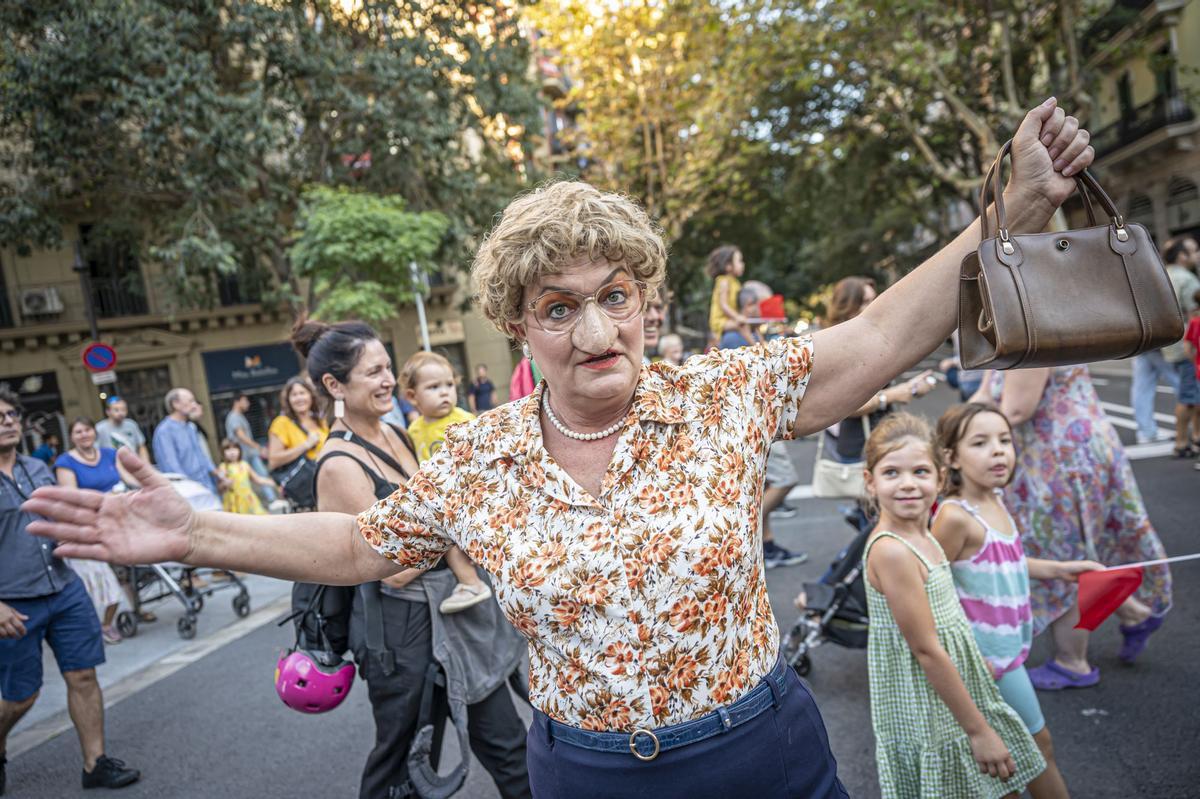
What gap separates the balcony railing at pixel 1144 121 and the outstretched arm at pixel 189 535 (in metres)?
26.7

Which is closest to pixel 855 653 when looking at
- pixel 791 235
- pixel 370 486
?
pixel 370 486

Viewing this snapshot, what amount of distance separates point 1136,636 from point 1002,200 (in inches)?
128

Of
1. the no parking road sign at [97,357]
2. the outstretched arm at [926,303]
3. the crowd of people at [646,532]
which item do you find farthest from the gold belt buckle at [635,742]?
the no parking road sign at [97,357]

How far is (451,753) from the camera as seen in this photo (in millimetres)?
4098

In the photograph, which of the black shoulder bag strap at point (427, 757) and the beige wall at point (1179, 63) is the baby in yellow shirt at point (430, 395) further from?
the beige wall at point (1179, 63)

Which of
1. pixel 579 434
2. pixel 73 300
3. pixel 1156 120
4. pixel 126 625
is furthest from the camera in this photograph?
pixel 1156 120

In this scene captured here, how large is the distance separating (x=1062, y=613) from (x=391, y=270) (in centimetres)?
1368

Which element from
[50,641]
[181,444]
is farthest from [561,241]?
[181,444]

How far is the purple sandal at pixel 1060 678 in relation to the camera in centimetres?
375

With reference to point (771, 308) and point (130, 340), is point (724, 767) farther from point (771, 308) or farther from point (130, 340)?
point (130, 340)

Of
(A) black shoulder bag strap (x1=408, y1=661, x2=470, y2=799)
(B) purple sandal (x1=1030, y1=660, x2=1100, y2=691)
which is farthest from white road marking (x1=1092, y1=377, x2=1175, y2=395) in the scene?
(A) black shoulder bag strap (x1=408, y1=661, x2=470, y2=799)

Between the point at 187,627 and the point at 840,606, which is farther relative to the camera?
the point at 187,627

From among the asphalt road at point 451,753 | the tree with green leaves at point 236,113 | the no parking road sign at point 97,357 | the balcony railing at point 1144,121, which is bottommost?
the asphalt road at point 451,753

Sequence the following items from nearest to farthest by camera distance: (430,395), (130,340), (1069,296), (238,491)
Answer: (1069,296) < (430,395) < (238,491) < (130,340)
